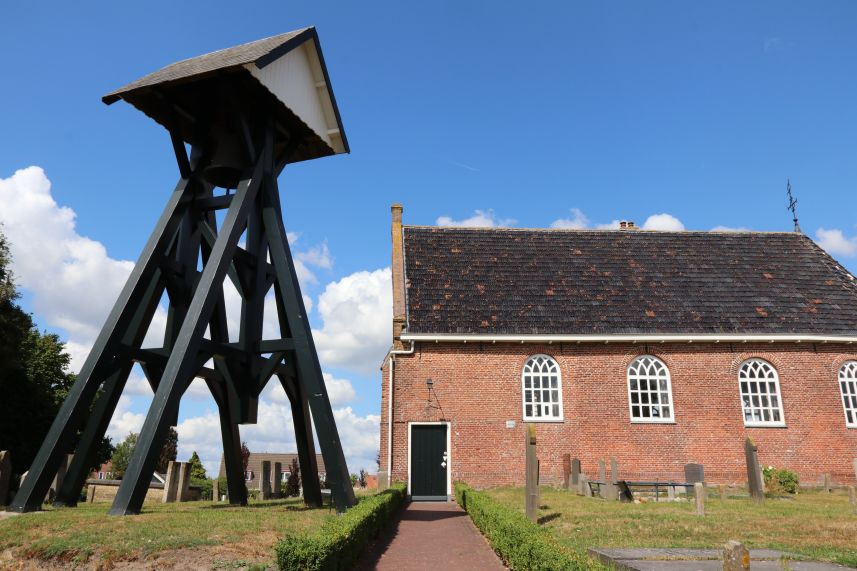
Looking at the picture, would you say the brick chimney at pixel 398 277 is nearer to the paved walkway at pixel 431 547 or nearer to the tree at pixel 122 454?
the paved walkway at pixel 431 547

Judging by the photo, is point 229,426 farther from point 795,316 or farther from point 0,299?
point 795,316

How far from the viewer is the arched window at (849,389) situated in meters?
19.7

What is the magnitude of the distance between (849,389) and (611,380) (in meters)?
8.36

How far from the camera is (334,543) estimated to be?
6320 mm

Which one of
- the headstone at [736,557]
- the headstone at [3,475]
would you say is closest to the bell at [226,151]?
the headstone at [3,475]

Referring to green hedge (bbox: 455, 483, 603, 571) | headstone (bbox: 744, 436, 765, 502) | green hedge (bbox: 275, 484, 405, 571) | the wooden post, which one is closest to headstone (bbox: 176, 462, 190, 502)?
green hedge (bbox: 275, 484, 405, 571)

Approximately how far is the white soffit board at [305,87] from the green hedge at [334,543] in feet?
25.4

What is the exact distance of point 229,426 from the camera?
38.8 feet

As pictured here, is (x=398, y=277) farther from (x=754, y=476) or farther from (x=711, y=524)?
(x=711, y=524)

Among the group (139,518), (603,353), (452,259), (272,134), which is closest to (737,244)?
(603,353)

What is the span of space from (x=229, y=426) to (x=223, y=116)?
6308 mm

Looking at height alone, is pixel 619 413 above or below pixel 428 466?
above

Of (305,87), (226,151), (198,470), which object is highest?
(305,87)

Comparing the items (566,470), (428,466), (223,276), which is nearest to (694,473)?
(566,470)
